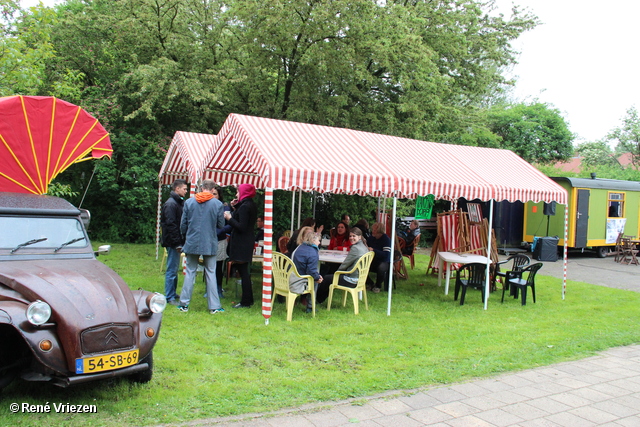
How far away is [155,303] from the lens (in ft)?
13.9

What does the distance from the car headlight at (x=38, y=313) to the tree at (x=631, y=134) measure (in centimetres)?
3829

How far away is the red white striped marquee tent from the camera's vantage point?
22.5ft

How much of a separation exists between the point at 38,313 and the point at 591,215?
704 inches

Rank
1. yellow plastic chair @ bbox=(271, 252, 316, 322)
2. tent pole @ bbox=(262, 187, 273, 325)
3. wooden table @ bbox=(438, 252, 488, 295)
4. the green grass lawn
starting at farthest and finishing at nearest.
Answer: wooden table @ bbox=(438, 252, 488, 295) < yellow plastic chair @ bbox=(271, 252, 316, 322) < tent pole @ bbox=(262, 187, 273, 325) < the green grass lawn

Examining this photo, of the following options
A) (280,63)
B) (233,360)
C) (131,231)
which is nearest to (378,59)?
(280,63)

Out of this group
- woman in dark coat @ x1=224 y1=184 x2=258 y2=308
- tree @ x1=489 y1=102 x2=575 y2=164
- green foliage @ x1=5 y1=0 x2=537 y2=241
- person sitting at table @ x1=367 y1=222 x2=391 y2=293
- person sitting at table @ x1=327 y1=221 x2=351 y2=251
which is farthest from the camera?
tree @ x1=489 y1=102 x2=575 y2=164

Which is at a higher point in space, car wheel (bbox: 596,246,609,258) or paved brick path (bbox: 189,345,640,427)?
car wheel (bbox: 596,246,609,258)

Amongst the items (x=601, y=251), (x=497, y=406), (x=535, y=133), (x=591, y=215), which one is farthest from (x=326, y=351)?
(x=535, y=133)

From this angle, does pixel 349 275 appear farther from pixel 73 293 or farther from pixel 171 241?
pixel 73 293

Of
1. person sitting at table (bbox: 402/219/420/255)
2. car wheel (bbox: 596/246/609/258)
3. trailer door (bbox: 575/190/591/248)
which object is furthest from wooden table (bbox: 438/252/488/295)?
car wheel (bbox: 596/246/609/258)

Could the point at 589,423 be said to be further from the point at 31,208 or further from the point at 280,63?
the point at 280,63

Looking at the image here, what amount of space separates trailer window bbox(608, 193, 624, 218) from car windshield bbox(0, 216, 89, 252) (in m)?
18.6

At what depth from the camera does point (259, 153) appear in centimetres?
686

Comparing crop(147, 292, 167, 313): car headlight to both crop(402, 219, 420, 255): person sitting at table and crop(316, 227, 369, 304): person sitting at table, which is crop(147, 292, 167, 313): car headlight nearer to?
crop(316, 227, 369, 304): person sitting at table
